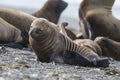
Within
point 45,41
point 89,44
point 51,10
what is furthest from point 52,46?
point 51,10

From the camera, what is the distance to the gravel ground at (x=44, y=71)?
622 cm

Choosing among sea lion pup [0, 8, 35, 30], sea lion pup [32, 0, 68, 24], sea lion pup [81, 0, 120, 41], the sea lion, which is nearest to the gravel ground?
sea lion pup [0, 8, 35, 30]

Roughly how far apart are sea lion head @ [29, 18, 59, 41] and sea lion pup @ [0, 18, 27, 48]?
7.60 ft

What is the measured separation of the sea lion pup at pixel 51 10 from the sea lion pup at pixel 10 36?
385 centimetres

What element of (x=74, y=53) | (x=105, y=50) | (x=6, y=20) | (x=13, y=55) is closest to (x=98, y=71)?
(x=74, y=53)

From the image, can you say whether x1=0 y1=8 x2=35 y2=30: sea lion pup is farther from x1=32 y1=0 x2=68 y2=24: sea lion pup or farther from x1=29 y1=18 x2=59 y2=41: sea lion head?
x1=29 y1=18 x2=59 y2=41: sea lion head

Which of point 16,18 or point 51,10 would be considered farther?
point 51,10

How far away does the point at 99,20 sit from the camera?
13586 mm

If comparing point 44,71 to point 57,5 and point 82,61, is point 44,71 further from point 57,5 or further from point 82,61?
point 57,5

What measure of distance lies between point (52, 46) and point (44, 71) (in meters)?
1.49

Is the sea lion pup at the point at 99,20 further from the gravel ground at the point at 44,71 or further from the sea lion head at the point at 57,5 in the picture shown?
the gravel ground at the point at 44,71

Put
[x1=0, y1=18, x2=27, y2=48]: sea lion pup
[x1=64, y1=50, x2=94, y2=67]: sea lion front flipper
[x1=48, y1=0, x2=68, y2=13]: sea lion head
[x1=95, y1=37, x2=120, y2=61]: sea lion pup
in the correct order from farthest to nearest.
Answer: [x1=48, y1=0, x2=68, y2=13]: sea lion head
[x1=95, y1=37, x2=120, y2=61]: sea lion pup
[x1=0, y1=18, x2=27, y2=48]: sea lion pup
[x1=64, y1=50, x2=94, y2=67]: sea lion front flipper

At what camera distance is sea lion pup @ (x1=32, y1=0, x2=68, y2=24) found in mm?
15398

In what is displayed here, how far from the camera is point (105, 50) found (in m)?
11.6
